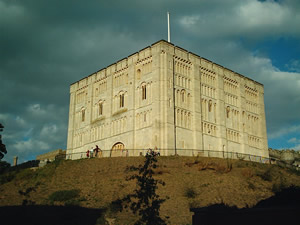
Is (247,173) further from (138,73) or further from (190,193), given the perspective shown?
(138,73)

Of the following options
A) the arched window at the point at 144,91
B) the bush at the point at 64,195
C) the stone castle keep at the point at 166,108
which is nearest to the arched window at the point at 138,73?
the stone castle keep at the point at 166,108

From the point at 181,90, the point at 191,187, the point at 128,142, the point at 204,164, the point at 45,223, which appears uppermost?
the point at 181,90

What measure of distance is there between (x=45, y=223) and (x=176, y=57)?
2759cm

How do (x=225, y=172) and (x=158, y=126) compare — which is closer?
(x=225, y=172)

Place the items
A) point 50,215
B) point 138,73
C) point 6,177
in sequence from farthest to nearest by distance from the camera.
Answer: point 138,73, point 6,177, point 50,215

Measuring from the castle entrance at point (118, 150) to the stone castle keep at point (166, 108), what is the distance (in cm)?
5

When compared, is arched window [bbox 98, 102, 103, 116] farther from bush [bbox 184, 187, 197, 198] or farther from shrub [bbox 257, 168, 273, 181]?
bush [bbox 184, 187, 197, 198]

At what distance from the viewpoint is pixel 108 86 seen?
5125cm

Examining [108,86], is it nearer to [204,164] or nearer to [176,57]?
[176,57]

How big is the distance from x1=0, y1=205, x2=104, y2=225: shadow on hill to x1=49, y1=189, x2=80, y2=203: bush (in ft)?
5.77

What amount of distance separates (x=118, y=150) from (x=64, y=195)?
14.1 metres

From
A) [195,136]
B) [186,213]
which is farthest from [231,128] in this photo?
[186,213]

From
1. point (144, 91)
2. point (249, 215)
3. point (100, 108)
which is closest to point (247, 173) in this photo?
point (144, 91)

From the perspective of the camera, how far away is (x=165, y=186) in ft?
99.0
